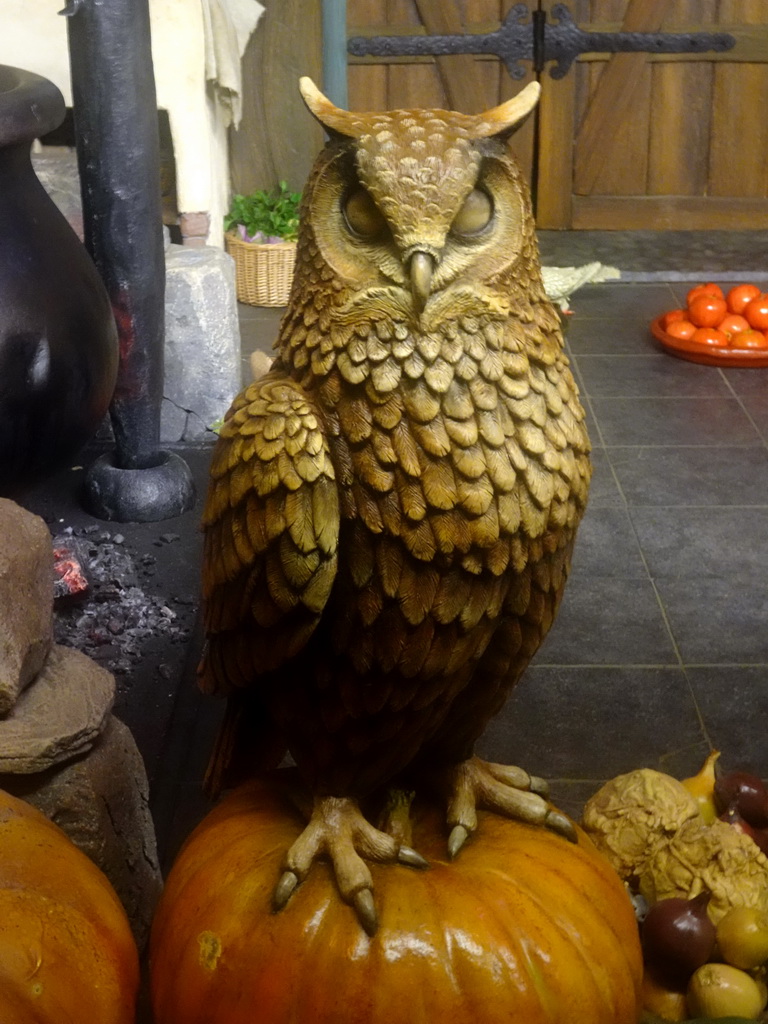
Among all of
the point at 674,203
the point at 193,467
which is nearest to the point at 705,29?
the point at 674,203

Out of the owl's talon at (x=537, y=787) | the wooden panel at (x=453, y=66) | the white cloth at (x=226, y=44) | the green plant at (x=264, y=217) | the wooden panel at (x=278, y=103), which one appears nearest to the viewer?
the owl's talon at (x=537, y=787)

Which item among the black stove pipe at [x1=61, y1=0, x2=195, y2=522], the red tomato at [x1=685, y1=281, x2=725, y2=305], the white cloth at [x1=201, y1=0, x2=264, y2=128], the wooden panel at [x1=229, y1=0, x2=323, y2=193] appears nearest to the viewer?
the black stove pipe at [x1=61, y1=0, x2=195, y2=522]

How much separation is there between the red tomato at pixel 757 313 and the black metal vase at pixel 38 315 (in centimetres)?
275

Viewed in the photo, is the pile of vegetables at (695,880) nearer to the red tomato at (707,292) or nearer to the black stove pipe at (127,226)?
the black stove pipe at (127,226)

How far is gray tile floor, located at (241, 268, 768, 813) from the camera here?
7.13 ft

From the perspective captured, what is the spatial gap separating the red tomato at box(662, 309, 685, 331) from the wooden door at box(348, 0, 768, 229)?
1521 mm

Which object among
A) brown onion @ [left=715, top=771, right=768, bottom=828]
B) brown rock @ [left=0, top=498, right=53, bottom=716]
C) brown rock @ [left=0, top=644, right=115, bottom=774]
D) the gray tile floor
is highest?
brown rock @ [left=0, top=498, right=53, bottom=716]

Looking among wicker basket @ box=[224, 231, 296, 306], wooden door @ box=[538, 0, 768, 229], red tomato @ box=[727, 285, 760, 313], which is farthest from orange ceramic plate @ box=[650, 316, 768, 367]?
wooden door @ box=[538, 0, 768, 229]

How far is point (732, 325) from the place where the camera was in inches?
165

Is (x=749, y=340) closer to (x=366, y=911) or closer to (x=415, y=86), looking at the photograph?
(x=415, y=86)

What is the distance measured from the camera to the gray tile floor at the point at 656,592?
217 centimetres

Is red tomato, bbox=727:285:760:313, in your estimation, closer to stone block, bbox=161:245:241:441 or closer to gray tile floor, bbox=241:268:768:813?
gray tile floor, bbox=241:268:768:813

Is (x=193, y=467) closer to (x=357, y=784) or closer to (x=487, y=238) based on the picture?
(x=357, y=784)

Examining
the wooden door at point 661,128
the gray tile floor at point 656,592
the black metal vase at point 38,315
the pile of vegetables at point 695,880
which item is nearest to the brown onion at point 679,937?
the pile of vegetables at point 695,880
